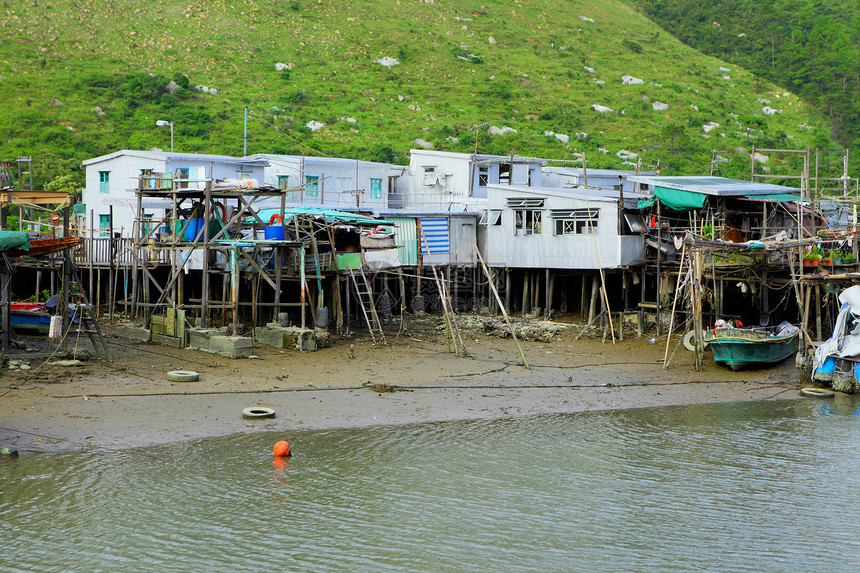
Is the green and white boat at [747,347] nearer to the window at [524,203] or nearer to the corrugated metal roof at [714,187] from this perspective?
the corrugated metal roof at [714,187]

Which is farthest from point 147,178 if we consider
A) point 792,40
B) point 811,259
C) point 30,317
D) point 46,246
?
point 792,40

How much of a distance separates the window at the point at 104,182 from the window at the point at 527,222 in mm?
17658

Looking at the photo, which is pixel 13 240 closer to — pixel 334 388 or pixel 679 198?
pixel 334 388

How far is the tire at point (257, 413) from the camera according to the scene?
1620 cm

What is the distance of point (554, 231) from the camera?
31359 mm

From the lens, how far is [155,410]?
1642 cm

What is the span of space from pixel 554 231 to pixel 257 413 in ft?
57.6

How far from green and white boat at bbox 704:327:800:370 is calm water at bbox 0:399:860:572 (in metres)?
6.08

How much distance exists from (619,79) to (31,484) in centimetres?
7919

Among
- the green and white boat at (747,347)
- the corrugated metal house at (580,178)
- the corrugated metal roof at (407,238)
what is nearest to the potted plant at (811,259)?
the green and white boat at (747,347)

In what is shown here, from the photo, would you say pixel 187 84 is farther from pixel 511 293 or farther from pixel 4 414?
pixel 4 414

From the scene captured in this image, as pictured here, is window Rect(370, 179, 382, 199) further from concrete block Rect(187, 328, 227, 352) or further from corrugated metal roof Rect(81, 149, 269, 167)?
concrete block Rect(187, 328, 227, 352)

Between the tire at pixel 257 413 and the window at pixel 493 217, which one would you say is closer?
the tire at pixel 257 413

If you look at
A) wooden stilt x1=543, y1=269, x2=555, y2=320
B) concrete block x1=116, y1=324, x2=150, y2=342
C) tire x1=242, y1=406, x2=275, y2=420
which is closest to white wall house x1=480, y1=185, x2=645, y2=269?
wooden stilt x1=543, y1=269, x2=555, y2=320
